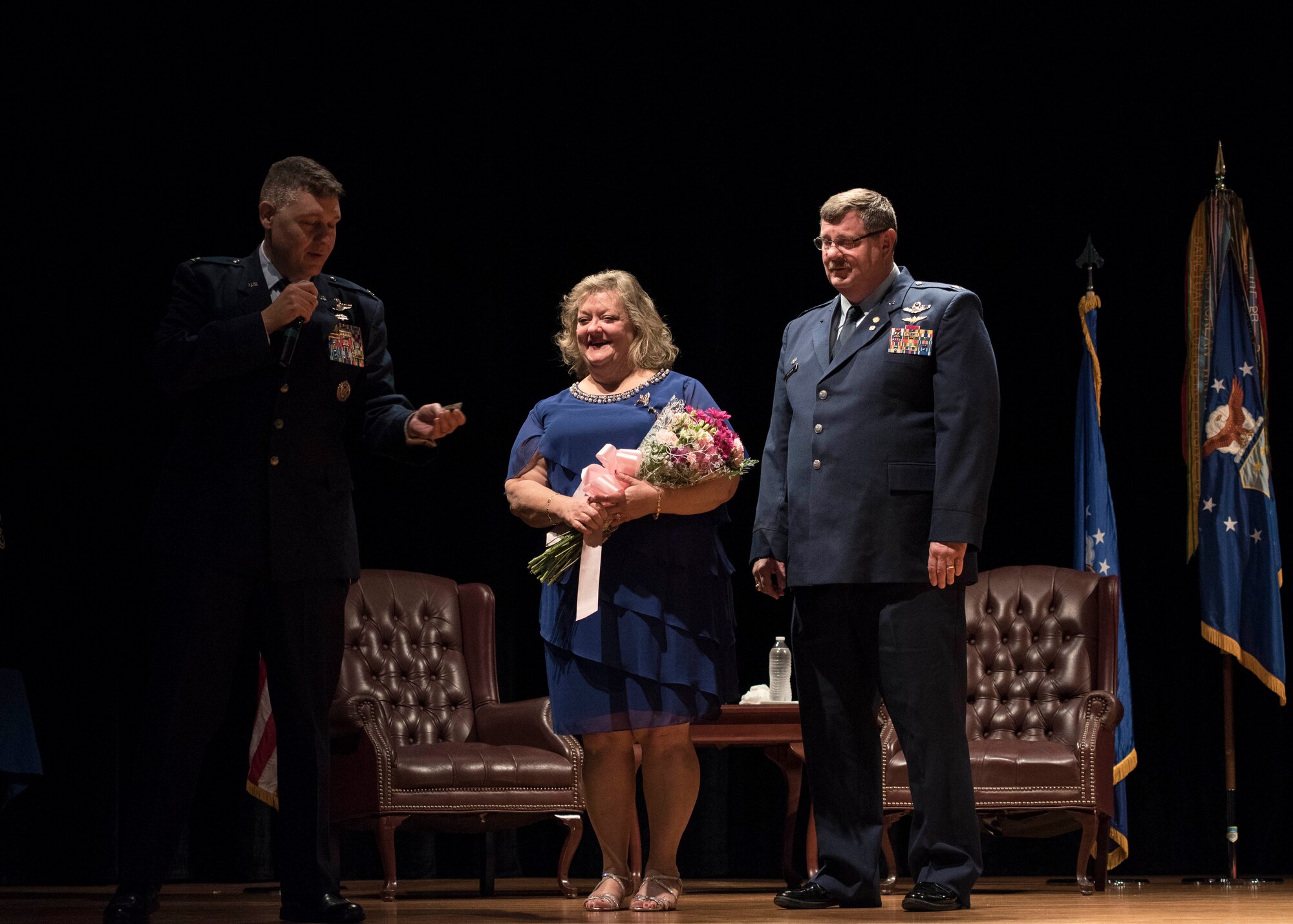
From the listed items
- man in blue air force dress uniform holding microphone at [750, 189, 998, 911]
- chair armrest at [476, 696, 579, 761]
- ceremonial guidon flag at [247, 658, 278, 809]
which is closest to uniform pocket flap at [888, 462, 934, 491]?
man in blue air force dress uniform holding microphone at [750, 189, 998, 911]

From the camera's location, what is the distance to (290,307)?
9.55 feet

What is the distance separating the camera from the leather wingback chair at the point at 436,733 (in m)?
4.89

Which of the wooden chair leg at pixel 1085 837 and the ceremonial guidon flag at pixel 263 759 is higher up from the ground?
the ceremonial guidon flag at pixel 263 759

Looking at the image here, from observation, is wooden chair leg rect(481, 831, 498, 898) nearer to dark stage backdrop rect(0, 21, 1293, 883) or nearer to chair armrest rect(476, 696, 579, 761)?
chair armrest rect(476, 696, 579, 761)

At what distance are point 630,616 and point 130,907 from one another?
1.29 meters

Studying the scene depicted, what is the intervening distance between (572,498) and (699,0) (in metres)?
3.53

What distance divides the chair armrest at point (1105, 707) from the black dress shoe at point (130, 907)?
3.46 meters

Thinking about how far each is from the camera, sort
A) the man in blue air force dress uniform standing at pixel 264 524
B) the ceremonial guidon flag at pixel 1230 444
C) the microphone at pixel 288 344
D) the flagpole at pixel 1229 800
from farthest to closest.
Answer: the ceremonial guidon flag at pixel 1230 444 < the flagpole at pixel 1229 800 < the microphone at pixel 288 344 < the man in blue air force dress uniform standing at pixel 264 524

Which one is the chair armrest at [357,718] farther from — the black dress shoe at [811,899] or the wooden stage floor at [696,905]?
the black dress shoe at [811,899]

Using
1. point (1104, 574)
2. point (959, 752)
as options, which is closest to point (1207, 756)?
point (1104, 574)

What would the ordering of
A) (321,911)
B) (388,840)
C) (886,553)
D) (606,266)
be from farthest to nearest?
(606,266) → (388,840) → (886,553) → (321,911)

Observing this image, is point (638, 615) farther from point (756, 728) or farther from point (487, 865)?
point (487, 865)

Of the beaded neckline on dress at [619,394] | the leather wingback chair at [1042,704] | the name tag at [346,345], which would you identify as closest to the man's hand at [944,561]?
the beaded neckline on dress at [619,394]

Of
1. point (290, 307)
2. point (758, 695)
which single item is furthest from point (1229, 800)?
point (290, 307)
